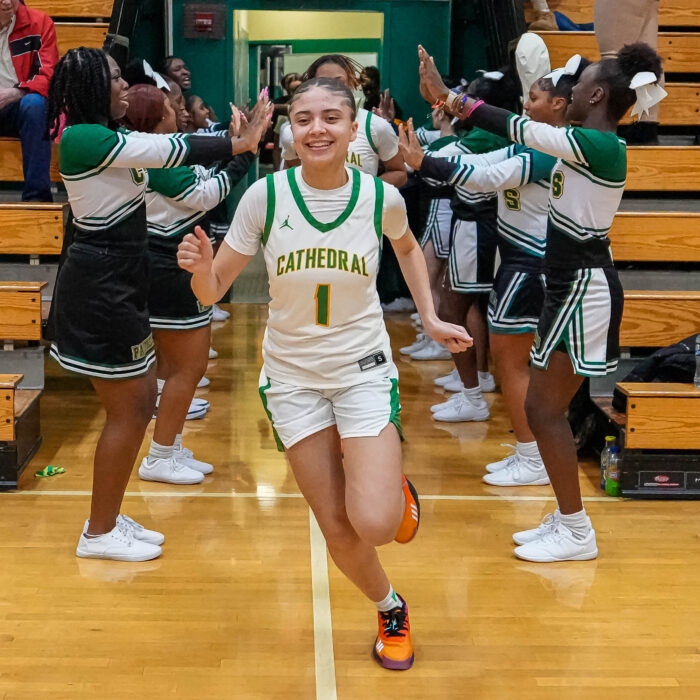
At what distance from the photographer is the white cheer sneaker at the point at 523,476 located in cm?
451

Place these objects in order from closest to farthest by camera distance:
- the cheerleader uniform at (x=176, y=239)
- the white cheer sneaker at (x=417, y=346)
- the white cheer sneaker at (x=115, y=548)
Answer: the white cheer sneaker at (x=115, y=548) < the cheerleader uniform at (x=176, y=239) < the white cheer sneaker at (x=417, y=346)

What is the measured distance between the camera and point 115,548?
3.67m

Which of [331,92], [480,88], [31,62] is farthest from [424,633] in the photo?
[31,62]

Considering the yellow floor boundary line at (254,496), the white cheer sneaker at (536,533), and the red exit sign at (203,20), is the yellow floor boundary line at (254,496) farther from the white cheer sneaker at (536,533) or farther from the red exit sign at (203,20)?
the red exit sign at (203,20)

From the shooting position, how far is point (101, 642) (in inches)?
122

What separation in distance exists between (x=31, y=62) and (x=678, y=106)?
383 centimetres

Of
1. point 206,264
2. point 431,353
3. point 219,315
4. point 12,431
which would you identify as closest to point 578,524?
point 206,264

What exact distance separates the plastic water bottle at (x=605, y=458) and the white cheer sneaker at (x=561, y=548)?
2.28 ft

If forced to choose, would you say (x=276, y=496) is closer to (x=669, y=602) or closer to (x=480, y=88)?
(x=669, y=602)

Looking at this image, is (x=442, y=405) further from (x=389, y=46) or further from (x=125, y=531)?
(x=389, y=46)

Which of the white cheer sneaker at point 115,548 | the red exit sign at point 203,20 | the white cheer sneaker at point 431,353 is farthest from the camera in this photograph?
the red exit sign at point 203,20

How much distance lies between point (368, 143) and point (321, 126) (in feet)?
6.60

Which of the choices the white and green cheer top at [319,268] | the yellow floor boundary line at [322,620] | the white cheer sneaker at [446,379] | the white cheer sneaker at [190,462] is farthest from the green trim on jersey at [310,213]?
the white cheer sneaker at [446,379]

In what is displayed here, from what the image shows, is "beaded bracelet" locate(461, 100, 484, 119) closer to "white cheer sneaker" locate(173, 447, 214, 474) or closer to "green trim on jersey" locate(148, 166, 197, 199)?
"green trim on jersey" locate(148, 166, 197, 199)
